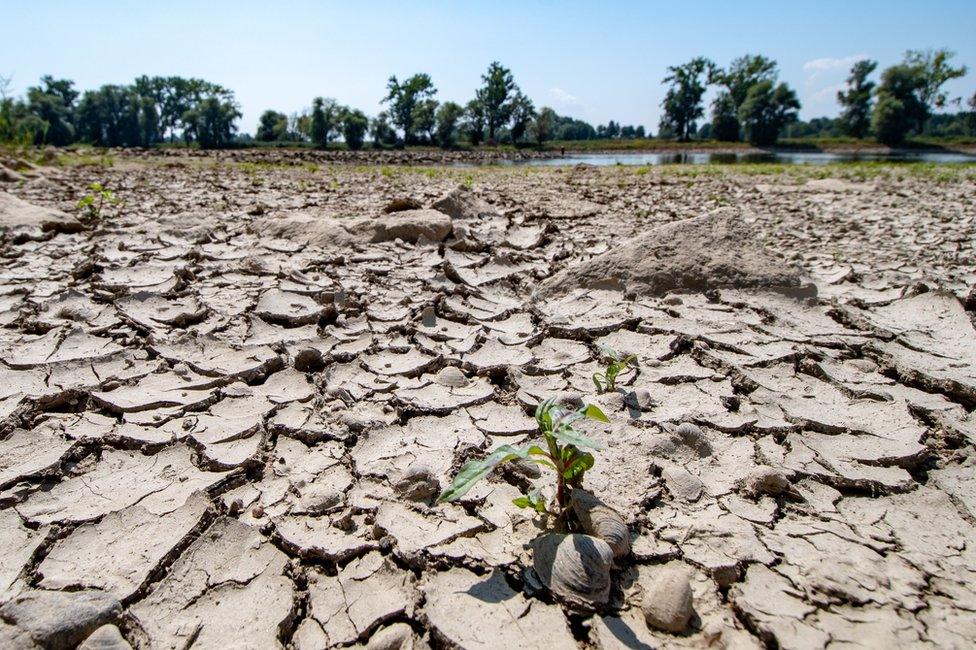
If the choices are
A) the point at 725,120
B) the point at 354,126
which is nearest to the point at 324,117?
the point at 354,126

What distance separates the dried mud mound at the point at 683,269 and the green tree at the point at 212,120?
5104 cm

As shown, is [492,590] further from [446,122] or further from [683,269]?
[446,122]

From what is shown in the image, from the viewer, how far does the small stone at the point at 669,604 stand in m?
1.12

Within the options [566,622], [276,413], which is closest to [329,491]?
[276,413]

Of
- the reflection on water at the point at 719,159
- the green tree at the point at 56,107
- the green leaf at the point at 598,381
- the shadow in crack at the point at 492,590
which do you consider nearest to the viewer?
the shadow in crack at the point at 492,590

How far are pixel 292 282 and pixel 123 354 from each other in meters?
1.05

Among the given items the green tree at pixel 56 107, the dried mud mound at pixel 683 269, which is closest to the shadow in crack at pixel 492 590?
the dried mud mound at pixel 683 269

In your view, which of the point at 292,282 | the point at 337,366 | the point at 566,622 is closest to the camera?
the point at 566,622

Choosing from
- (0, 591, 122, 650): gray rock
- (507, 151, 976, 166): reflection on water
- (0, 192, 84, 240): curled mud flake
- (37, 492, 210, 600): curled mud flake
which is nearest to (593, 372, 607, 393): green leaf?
(37, 492, 210, 600): curled mud flake

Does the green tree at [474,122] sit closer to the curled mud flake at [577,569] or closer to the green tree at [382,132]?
the green tree at [382,132]

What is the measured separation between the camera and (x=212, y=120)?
47.9 metres

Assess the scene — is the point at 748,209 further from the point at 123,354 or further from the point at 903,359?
the point at 123,354

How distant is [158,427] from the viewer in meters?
1.90

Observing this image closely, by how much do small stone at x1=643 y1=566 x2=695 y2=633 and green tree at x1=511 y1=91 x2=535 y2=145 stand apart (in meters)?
56.0
